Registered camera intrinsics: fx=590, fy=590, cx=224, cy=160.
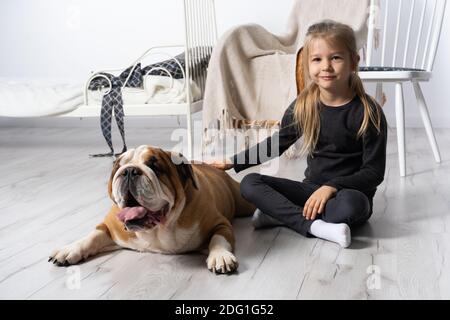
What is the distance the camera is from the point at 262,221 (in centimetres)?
160

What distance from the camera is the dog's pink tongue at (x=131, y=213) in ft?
4.11

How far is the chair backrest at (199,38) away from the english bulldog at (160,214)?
52.4 inches

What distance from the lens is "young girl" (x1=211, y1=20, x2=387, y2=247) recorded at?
1504 millimetres

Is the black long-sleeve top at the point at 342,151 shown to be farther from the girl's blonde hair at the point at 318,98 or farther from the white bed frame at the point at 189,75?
the white bed frame at the point at 189,75

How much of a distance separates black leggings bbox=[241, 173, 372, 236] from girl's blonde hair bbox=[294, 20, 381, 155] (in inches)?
4.5

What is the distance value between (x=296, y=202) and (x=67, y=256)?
2.06 feet

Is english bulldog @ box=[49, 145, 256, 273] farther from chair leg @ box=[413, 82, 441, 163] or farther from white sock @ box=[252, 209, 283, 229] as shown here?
chair leg @ box=[413, 82, 441, 163]

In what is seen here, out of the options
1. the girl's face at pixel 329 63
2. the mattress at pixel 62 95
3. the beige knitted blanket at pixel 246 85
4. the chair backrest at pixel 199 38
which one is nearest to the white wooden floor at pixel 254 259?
the girl's face at pixel 329 63

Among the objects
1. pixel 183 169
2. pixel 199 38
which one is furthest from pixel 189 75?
pixel 183 169

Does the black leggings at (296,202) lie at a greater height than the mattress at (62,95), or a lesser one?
greater

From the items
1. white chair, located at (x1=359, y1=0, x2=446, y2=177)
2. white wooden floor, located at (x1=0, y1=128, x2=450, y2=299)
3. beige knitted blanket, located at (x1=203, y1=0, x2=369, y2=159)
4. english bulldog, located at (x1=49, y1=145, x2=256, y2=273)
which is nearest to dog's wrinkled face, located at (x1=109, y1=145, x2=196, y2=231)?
english bulldog, located at (x1=49, y1=145, x2=256, y2=273)

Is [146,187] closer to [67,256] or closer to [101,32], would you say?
[67,256]
